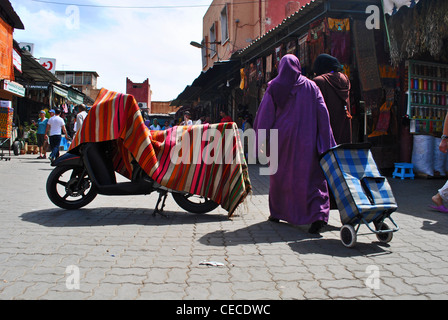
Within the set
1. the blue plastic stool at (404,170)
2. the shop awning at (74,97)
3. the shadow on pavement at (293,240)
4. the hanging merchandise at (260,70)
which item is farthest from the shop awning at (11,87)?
the shadow on pavement at (293,240)

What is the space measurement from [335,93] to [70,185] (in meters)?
3.50

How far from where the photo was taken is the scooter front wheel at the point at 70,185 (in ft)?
17.0

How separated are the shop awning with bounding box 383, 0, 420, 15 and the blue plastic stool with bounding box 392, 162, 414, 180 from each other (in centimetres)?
322

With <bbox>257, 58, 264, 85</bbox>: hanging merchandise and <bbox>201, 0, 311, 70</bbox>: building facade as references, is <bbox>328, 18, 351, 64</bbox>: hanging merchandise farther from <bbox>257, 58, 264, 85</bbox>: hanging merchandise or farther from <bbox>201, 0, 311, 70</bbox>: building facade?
<bbox>201, 0, 311, 70</bbox>: building facade

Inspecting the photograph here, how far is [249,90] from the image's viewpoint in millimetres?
13234

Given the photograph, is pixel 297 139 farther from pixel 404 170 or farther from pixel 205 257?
pixel 404 170

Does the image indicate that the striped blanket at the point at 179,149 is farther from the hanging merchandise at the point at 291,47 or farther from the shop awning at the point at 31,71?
the shop awning at the point at 31,71

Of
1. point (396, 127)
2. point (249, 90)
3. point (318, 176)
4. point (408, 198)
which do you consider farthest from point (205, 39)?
point (318, 176)

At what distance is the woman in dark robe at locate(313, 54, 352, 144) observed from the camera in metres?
4.71

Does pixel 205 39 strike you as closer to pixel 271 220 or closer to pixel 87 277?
pixel 271 220

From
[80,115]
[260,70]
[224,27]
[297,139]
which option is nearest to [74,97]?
[224,27]

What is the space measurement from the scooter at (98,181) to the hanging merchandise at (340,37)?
Result: 14.8 feet

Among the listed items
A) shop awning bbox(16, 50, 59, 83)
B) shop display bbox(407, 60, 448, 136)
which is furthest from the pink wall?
shop display bbox(407, 60, 448, 136)

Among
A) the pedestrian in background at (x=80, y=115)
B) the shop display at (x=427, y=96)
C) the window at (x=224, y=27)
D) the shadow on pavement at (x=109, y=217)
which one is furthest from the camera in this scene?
the window at (x=224, y=27)
